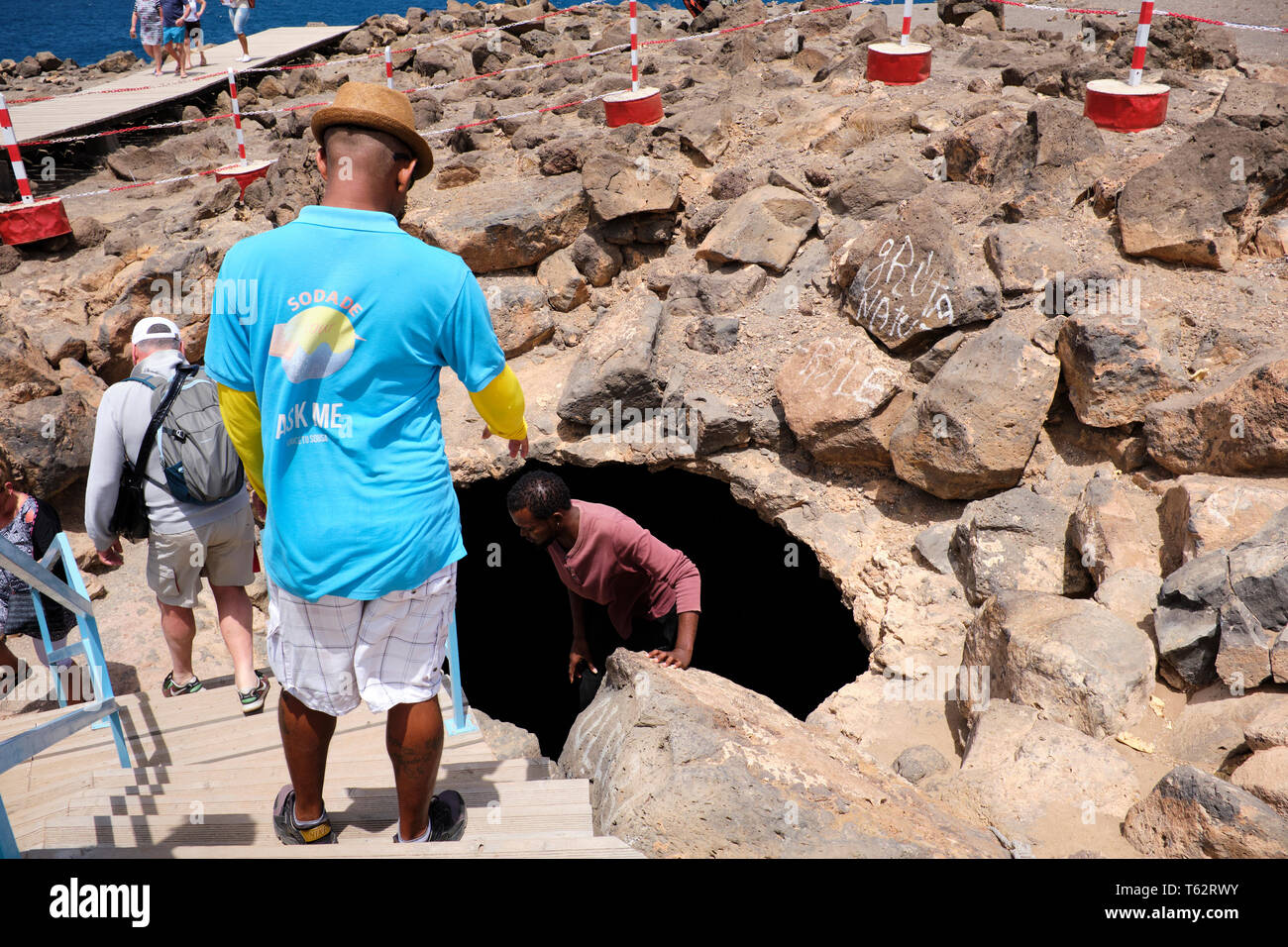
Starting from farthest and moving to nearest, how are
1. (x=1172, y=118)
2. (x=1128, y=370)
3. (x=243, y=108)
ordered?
(x=243, y=108), (x=1172, y=118), (x=1128, y=370)

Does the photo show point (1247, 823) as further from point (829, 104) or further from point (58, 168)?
point (58, 168)

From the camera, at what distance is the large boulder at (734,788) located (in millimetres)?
2674

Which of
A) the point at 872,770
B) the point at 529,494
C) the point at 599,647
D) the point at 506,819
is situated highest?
the point at 529,494

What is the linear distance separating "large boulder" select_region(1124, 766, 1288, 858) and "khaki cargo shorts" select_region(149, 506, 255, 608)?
358 centimetres

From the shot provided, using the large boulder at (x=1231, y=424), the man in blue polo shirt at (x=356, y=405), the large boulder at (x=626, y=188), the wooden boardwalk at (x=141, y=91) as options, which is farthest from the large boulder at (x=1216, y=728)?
the wooden boardwalk at (x=141, y=91)

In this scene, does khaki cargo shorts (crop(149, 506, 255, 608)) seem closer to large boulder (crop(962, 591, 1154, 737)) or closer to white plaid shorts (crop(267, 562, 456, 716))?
white plaid shorts (crop(267, 562, 456, 716))

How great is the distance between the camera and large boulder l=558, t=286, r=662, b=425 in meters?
6.46

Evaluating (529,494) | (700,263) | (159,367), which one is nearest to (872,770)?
(529,494)

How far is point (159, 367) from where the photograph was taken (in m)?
3.59

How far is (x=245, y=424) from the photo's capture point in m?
2.29

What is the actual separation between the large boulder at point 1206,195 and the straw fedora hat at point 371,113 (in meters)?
5.13

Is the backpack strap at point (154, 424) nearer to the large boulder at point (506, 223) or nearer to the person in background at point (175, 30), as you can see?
the large boulder at point (506, 223)

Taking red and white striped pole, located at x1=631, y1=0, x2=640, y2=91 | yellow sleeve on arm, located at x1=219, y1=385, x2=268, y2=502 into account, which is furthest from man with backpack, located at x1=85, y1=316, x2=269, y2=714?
red and white striped pole, located at x1=631, y1=0, x2=640, y2=91

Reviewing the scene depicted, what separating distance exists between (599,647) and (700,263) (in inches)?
134
